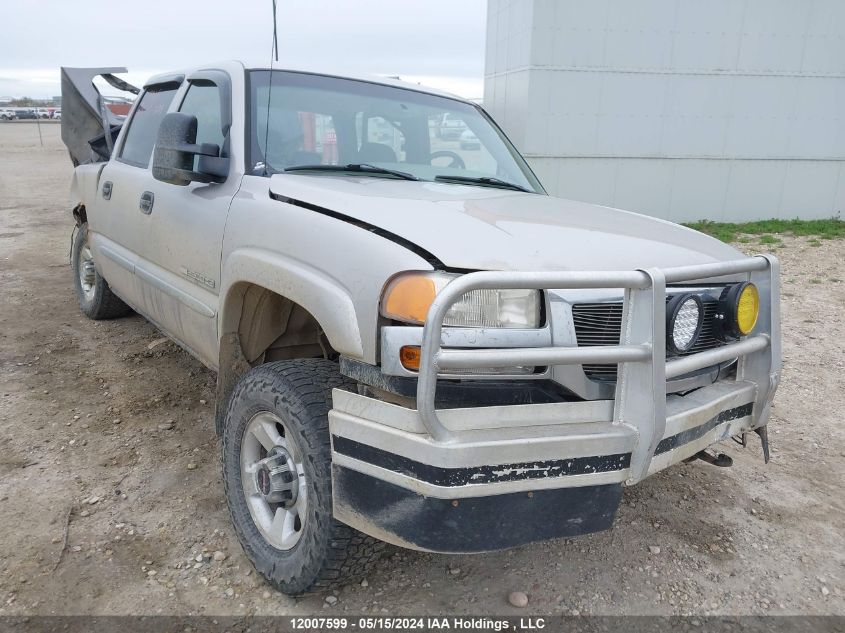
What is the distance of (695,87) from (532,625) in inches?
415

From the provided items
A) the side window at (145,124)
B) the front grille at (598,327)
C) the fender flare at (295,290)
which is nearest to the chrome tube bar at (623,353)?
the front grille at (598,327)

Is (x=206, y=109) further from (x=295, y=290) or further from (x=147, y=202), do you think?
(x=295, y=290)

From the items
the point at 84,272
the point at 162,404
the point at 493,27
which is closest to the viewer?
the point at 162,404

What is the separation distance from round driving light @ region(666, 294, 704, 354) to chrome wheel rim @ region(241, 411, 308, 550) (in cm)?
126

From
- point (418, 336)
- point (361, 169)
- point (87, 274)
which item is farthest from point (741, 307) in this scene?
point (87, 274)

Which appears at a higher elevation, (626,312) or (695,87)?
(695,87)

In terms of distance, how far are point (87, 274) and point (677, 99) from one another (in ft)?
30.3

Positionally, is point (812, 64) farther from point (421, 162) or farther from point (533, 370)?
point (533, 370)

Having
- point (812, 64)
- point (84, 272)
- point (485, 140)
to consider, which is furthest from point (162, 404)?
point (812, 64)

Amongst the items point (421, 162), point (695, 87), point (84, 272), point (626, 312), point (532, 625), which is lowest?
point (532, 625)

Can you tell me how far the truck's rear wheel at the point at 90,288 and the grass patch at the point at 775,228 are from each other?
8.64m

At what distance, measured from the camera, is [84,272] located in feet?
18.2

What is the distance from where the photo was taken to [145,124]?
4.28m

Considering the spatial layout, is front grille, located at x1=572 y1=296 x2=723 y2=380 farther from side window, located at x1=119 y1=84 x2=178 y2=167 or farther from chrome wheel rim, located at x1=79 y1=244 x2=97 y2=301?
chrome wheel rim, located at x1=79 y1=244 x2=97 y2=301
